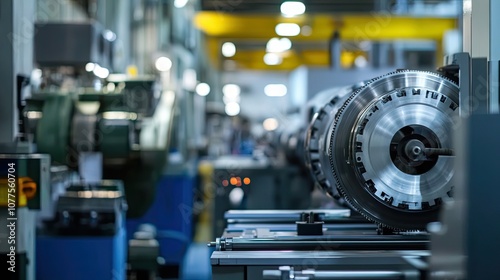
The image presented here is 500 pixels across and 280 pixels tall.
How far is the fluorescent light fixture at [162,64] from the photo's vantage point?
7496 mm

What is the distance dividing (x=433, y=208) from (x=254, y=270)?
1.94 feet

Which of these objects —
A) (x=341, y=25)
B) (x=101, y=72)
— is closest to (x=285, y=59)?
(x=341, y=25)

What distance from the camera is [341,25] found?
830 centimetres

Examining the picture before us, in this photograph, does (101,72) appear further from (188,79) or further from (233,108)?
(233,108)

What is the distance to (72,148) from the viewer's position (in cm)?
381

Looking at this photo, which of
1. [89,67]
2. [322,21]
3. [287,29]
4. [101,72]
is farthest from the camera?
[287,29]

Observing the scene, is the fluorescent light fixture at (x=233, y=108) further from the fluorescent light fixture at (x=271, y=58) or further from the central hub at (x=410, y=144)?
the central hub at (x=410, y=144)

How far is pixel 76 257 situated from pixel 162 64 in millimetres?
3961

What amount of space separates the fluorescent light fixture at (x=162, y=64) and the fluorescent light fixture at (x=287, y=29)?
4.74 feet

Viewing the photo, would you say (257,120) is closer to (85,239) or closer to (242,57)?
(242,57)

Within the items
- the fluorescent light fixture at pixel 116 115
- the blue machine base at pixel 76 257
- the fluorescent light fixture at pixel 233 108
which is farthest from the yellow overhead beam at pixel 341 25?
the fluorescent light fixture at pixel 233 108

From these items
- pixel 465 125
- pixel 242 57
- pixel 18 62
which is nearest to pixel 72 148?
pixel 18 62

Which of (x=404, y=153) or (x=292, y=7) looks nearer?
(x=404, y=153)

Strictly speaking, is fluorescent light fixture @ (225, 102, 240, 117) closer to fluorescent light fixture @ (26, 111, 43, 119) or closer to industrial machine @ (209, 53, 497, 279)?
fluorescent light fixture @ (26, 111, 43, 119)
